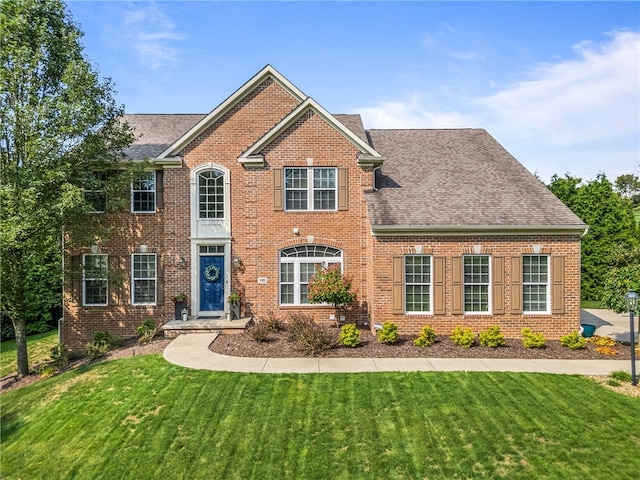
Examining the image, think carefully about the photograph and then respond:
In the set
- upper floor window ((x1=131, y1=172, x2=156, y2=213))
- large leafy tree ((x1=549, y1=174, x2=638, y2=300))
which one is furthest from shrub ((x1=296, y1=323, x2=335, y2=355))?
large leafy tree ((x1=549, y1=174, x2=638, y2=300))

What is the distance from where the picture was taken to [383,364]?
10.8m

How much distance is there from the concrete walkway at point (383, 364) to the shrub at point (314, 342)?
1.50ft

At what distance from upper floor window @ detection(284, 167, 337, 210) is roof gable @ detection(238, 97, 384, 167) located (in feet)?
4.19

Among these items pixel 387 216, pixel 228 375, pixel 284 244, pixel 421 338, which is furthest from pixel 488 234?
pixel 228 375

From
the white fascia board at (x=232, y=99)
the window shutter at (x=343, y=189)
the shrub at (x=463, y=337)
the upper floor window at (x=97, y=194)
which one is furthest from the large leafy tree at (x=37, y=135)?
the shrub at (x=463, y=337)

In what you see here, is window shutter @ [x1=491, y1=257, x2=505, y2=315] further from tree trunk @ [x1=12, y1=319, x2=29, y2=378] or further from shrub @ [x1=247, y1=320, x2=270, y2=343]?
tree trunk @ [x1=12, y1=319, x2=29, y2=378]

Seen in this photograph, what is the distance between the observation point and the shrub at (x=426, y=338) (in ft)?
40.7

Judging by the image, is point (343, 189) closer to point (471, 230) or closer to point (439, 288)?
point (471, 230)

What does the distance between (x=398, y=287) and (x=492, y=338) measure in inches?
133

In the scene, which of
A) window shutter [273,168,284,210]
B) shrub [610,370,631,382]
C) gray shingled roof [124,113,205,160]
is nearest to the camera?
shrub [610,370,631,382]

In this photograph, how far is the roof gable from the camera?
586 inches

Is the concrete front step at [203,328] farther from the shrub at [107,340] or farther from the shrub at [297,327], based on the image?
the shrub at [297,327]

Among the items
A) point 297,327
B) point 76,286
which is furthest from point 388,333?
point 76,286

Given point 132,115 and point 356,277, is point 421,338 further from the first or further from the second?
point 132,115
